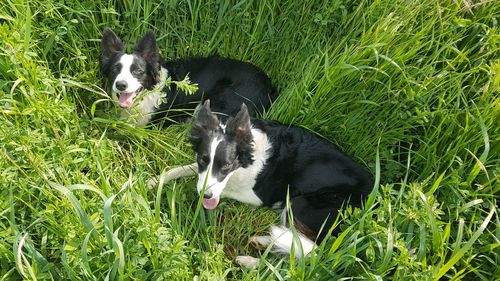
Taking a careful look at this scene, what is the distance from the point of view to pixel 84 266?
1733mm

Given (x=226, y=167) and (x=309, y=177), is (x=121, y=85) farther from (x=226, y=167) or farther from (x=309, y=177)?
(x=309, y=177)

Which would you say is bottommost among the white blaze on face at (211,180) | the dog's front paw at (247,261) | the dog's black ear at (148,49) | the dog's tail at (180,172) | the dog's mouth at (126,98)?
the dog's front paw at (247,261)

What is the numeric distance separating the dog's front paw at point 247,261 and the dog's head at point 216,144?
16.8 inches

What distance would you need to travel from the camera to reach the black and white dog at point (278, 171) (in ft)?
7.32

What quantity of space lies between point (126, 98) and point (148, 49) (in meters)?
0.38

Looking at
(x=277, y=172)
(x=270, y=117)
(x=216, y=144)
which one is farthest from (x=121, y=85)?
(x=277, y=172)

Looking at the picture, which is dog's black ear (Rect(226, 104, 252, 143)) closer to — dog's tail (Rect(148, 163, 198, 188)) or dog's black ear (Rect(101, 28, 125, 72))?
dog's tail (Rect(148, 163, 198, 188))

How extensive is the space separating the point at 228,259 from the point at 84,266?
0.97m

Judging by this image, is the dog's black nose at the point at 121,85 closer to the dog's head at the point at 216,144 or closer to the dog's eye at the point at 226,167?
the dog's head at the point at 216,144

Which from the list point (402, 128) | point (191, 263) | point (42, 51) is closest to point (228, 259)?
point (191, 263)

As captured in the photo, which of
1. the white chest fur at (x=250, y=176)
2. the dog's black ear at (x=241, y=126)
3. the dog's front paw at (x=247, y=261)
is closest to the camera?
the dog's black ear at (x=241, y=126)

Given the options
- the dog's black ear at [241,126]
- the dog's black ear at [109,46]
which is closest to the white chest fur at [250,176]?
the dog's black ear at [241,126]

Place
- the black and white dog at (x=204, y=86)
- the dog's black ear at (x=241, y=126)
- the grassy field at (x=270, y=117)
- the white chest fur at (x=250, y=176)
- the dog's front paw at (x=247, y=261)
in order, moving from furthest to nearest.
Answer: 1. the black and white dog at (x=204, y=86)
2. the white chest fur at (x=250, y=176)
3. the dog's front paw at (x=247, y=261)
4. the dog's black ear at (x=241, y=126)
5. the grassy field at (x=270, y=117)

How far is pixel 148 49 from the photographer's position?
9.20ft
